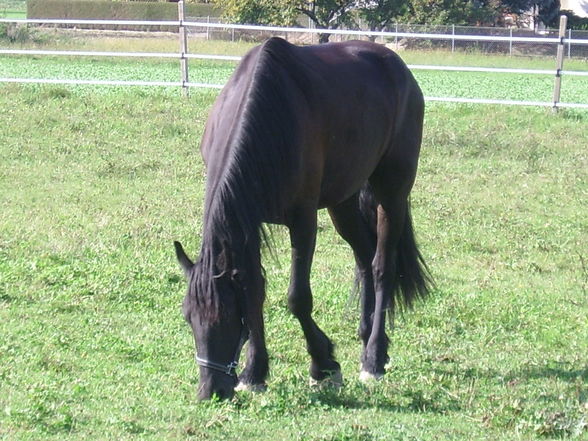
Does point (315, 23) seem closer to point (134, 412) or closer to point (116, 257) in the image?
point (116, 257)

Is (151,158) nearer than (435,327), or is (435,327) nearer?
(435,327)

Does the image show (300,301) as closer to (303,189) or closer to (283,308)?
(303,189)

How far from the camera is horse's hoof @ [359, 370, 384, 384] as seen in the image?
5672 millimetres

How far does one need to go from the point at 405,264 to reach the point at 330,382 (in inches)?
56.3

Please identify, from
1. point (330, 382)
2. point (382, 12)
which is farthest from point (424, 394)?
point (382, 12)

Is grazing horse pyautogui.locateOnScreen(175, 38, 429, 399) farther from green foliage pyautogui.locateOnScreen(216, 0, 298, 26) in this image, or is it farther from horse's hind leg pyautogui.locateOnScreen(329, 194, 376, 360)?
green foliage pyautogui.locateOnScreen(216, 0, 298, 26)

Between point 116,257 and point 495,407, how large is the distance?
396 cm

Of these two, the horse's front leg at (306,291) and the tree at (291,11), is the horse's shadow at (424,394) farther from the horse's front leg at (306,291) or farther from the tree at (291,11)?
the tree at (291,11)

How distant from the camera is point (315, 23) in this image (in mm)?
36625

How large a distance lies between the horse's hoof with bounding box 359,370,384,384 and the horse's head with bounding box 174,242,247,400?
1198 mm

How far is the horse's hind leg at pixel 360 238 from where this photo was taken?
6480 millimetres

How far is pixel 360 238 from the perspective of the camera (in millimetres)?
6559

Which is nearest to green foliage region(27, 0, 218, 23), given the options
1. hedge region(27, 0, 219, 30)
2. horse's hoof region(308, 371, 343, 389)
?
hedge region(27, 0, 219, 30)

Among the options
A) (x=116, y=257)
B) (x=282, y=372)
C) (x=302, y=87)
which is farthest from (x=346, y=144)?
(x=116, y=257)
